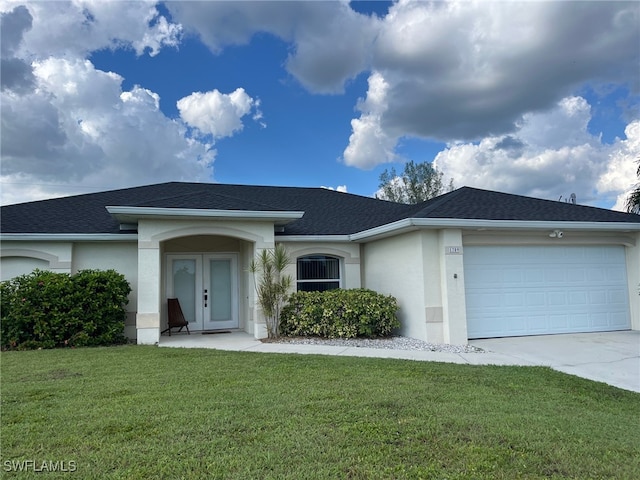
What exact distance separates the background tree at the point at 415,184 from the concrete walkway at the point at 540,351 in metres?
24.1

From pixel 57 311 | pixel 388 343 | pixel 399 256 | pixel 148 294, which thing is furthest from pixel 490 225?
pixel 57 311

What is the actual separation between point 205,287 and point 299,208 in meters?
4.27

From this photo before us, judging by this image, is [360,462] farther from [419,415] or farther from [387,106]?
[387,106]

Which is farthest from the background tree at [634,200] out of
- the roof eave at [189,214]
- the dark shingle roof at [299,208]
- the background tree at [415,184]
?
the background tree at [415,184]

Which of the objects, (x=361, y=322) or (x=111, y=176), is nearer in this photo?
(x=361, y=322)

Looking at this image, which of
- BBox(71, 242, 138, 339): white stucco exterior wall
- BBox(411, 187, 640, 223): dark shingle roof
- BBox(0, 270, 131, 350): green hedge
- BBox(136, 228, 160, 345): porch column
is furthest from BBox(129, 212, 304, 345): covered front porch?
BBox(411, 187, 640, 223): dark shingle roof

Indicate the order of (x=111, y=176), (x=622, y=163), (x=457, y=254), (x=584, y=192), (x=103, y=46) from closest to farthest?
(x=457, y=254), (x=103, y=46), (x=622, y=163), (x=111, y=176), (x=584, y=192)

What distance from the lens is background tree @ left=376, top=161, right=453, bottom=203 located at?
1334 inches

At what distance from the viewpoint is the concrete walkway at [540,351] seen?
686 cm

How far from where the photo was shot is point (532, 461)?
3346 millimetres

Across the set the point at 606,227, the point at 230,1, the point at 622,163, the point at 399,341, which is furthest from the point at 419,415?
the point at 622,163

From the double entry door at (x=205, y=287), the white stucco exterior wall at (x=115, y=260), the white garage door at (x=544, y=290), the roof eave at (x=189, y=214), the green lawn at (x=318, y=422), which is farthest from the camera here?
the double entry door at (x=205, y=287)

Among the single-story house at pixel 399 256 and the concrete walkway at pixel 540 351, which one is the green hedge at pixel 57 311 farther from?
the concrete walkway at pixel 540 351

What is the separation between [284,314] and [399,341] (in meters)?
3.09
